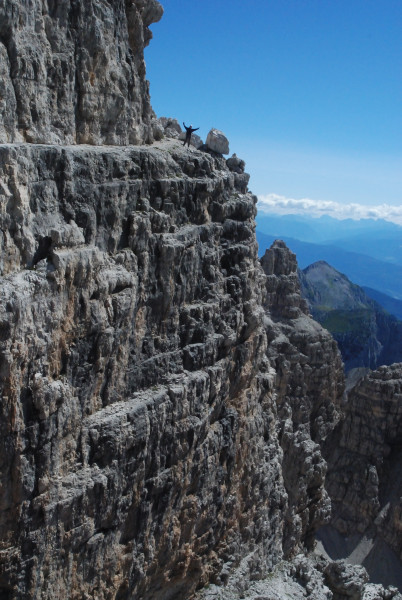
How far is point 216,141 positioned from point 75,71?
46.9 feet

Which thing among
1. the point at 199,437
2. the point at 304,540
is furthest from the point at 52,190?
the point at 304,540

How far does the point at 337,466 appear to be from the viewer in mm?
94250

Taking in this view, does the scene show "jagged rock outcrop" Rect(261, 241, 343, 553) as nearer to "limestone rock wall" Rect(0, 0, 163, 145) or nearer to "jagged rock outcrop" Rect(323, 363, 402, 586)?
"jagged rock outcrop" Rect(323, 363, 402, 586)

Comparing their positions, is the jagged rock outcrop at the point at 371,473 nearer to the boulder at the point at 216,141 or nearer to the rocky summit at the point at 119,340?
the rocky summit at the point at 119,340

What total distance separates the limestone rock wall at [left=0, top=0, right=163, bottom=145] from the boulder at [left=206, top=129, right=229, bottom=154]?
700 cm

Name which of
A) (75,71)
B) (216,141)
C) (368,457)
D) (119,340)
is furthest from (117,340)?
(368,457)

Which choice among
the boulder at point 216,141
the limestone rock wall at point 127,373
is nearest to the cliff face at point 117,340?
the limestone rock wall at point 127,373

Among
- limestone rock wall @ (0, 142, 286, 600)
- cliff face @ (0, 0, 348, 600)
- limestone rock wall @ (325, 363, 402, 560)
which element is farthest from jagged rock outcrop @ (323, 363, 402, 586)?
limestone rock wall @ (0, 142, 286, 600)

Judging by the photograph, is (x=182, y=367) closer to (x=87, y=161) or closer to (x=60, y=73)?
(x=87, y=161)

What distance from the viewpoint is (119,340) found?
1238 inches

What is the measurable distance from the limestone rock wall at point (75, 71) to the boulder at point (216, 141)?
700 cm

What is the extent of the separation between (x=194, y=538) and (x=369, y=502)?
57850 mm

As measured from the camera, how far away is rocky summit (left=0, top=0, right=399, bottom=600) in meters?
26.7

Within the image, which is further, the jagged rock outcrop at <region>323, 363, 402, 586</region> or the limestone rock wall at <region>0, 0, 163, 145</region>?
the jagged rock outcrop at <region>323, 363, 402, 586</region>
